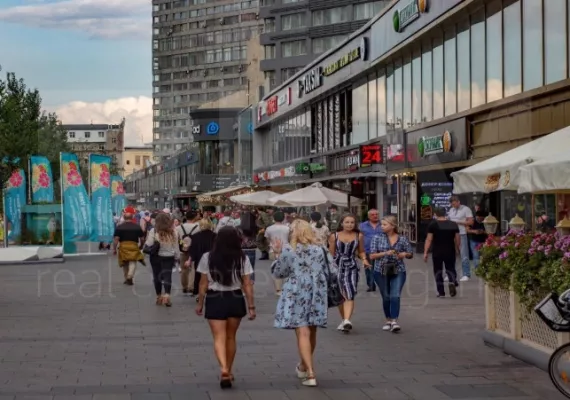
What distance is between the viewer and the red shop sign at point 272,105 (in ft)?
202

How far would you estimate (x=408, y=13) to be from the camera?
31734 millimetres

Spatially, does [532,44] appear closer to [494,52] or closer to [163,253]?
[494,52]

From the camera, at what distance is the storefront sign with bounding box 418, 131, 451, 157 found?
2932cm

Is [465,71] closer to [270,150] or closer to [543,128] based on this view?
[543,128]

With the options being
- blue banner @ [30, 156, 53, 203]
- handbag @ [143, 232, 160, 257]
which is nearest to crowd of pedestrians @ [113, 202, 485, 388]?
handbag @ [143, 232, 160, 257]

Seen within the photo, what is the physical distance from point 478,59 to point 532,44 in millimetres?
4152

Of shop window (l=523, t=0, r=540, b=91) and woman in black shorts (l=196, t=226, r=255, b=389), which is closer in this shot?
woman in black shorts (l=196, t=226, r=255, b=389)

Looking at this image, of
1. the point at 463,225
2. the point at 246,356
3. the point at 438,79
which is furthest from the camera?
the point at 438,79

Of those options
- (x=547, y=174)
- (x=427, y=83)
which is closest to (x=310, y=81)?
(x=427, y=83)

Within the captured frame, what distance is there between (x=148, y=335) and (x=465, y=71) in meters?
17.1

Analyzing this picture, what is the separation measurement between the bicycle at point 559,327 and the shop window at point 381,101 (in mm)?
28893

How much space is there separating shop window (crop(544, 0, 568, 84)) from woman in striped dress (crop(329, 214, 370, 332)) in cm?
931

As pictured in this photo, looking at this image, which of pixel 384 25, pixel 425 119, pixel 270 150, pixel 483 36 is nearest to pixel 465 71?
pixel 483 36

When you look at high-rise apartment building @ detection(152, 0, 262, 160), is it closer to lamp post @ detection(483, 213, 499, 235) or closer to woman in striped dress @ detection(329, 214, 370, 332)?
lamp post @ detection(483, 213, 499, 235)
